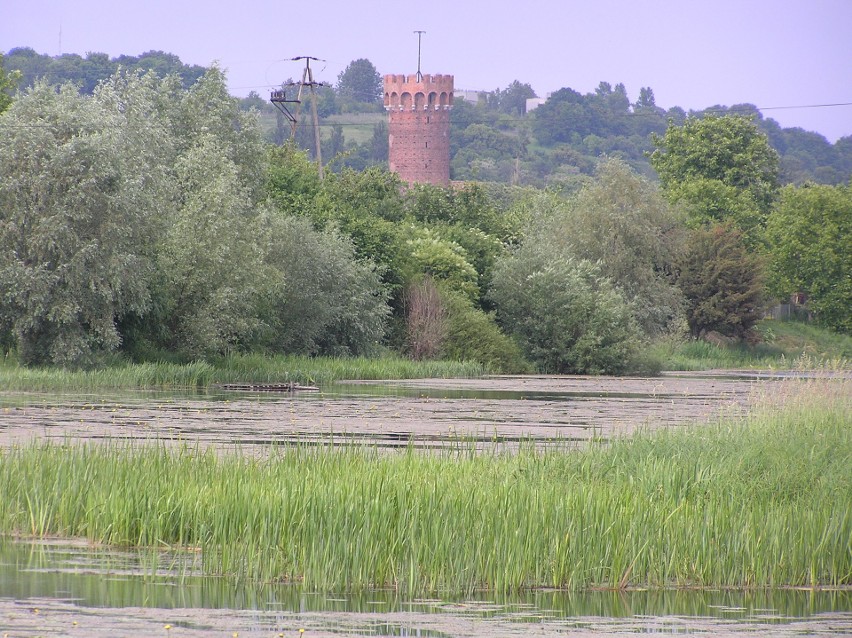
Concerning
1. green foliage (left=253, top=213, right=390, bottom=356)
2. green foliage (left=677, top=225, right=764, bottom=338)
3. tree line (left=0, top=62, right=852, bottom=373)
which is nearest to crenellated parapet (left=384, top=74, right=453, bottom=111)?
tree line (left=0, top=62, right=852, bottom=373)

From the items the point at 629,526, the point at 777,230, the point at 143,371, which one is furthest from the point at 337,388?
the point at 777,230

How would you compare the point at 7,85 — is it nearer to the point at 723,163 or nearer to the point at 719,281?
the point at 719,281

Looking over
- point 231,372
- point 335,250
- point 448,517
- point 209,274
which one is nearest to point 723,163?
point 335,250

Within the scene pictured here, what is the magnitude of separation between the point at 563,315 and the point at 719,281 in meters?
16.5

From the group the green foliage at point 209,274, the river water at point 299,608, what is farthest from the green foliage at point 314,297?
the river water at point 299,608

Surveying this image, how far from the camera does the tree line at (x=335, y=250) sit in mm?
32094

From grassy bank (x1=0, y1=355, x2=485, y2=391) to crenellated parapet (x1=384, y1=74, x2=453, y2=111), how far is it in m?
88.2

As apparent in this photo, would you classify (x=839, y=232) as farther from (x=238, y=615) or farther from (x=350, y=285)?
(x=238, y=615)

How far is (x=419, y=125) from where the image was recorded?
129 metres

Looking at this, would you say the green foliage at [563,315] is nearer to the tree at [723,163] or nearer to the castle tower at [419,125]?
the tree at [723,163]

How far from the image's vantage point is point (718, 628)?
29.3ft

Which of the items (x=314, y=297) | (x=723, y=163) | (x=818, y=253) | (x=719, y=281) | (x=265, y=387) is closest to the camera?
(x=265, y=387)

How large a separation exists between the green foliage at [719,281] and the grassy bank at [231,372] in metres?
20.5

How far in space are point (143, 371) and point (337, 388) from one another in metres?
5.44
